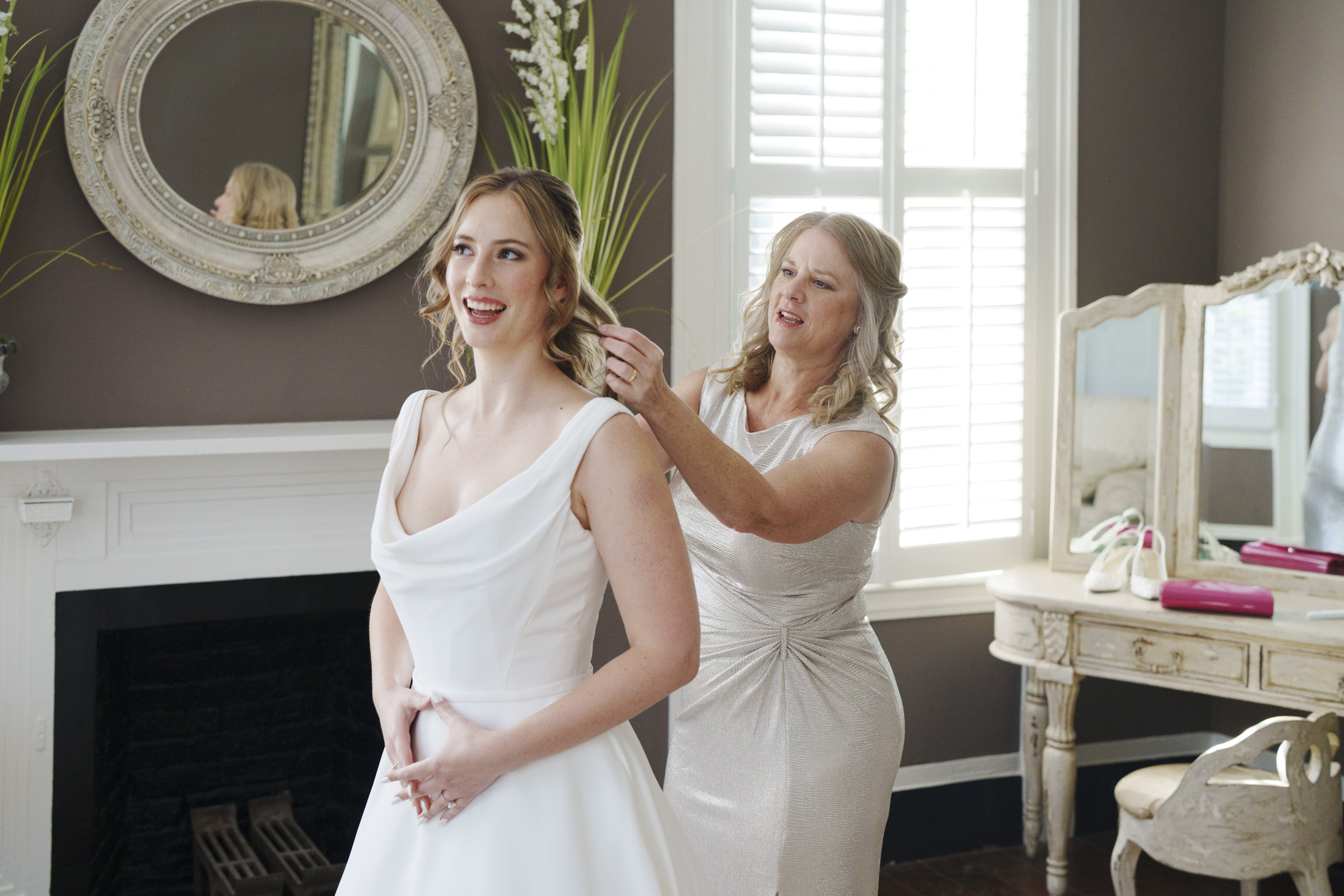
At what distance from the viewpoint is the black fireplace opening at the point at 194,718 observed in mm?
2500

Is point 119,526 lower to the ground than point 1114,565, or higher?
higher

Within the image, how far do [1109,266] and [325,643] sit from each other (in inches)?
101

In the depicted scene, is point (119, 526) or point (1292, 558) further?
point (1292, 558)

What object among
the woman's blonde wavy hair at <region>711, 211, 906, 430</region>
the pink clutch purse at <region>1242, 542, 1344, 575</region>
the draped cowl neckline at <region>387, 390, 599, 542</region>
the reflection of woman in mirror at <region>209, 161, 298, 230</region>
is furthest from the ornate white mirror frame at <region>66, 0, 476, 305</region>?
the pink clutch purse at <region>1242, 542, 1344, 575</region>

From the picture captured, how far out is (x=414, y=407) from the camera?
1.49 metres

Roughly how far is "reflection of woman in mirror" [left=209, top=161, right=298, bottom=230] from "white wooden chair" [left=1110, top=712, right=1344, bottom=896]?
237cm

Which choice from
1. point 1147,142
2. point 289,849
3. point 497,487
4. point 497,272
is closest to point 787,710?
point 497,487

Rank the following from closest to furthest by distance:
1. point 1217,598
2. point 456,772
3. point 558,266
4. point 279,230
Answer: point 456,772 < point 558,266 < point 279,230 < point 1217,598

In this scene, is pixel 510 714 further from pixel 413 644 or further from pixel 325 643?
pixel 325 643

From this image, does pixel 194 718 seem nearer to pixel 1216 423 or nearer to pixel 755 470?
pixel 755 470

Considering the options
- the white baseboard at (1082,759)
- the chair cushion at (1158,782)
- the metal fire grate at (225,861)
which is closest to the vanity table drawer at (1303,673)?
the chair cushion at (1158,782)

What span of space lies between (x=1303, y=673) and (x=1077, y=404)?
Answer: 95 cm

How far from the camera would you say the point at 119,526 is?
2.51 meters

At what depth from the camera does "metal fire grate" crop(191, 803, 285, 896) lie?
2666mm
